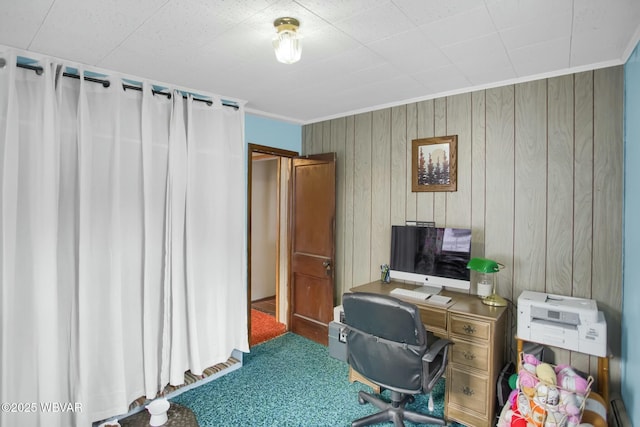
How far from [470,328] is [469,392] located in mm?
444

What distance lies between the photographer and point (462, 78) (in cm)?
264

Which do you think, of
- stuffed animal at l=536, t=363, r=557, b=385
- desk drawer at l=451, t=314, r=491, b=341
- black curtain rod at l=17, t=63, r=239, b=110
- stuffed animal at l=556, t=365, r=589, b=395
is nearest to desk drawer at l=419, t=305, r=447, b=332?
desk drawer at l=451, t=314, r=491, b=341

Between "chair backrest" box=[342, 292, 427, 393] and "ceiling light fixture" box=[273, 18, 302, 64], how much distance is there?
1.44m

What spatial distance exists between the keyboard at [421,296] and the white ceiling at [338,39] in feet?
5.57

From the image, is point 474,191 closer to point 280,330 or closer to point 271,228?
point 280,330

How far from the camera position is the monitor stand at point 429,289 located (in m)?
2.88

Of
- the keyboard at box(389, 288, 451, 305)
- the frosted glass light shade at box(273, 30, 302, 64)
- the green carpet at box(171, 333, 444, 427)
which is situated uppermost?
the frosted glass light shade at box(273, 30, 302, 64)

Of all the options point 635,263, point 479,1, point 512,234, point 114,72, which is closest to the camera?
point 479,1

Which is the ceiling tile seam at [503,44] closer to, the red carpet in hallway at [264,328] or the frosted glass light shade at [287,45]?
the frosted glass light shade at [287,45]

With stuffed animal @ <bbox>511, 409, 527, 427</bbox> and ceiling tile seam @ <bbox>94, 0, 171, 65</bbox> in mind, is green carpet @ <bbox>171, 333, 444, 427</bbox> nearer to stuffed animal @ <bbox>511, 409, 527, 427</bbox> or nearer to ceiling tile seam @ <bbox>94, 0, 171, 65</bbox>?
stuffed animal @ <bbox>511, 409, 527, 427</bbox>

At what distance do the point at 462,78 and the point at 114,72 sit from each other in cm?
259

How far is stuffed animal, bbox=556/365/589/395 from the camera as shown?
2002 millimetres

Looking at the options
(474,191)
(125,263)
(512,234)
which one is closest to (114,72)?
(125,263)

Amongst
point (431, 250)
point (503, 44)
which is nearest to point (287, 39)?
point (503, 44)
